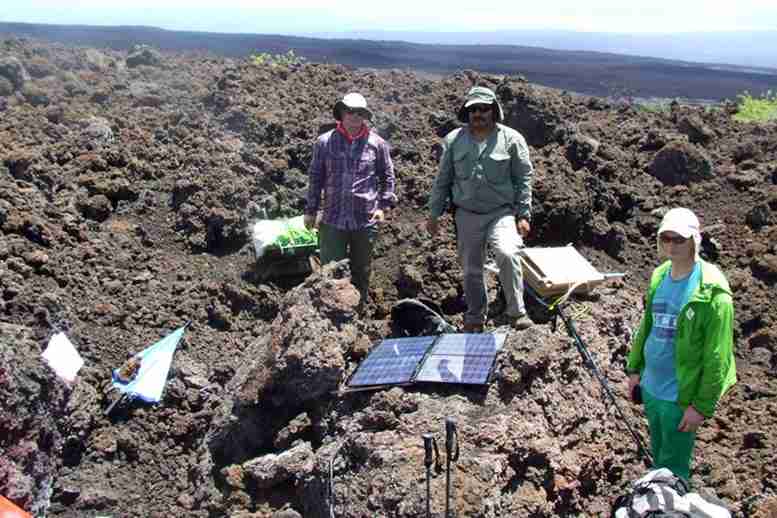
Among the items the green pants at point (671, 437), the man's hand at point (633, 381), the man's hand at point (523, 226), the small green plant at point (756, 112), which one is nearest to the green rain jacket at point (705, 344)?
the green pants at point (671, 437)

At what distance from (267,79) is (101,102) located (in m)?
2.55

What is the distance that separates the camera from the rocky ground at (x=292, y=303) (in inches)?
180

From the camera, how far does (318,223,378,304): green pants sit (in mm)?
6262

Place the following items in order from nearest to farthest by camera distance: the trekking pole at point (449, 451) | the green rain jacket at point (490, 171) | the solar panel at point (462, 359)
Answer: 1. the trekking pole at point (449, 451)
2. the solar panel at point (462, 359)
3. the green rain jacket at point (490, 171)

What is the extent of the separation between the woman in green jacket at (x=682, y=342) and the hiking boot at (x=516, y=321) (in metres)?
1.33

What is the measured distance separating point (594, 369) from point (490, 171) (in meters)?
1.54

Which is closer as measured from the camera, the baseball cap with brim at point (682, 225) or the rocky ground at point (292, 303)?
the baseball cap with brim at point (682, 225)

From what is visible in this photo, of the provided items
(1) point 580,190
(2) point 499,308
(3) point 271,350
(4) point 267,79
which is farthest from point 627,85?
(3) point 271,350

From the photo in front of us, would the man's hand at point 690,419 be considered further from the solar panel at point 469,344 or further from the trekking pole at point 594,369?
the solar panel at point 469,344

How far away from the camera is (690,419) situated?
12.6 feet

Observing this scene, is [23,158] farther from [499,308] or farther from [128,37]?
[128,37]

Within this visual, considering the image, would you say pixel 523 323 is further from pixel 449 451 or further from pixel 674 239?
pixel 449 451

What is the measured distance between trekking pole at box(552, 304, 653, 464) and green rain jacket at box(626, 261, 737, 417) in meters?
0.97

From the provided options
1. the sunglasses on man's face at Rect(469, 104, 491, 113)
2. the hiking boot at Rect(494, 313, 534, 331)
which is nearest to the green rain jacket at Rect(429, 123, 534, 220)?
the sunglasses on man's face at Rect(469, 104, 491, 113)
